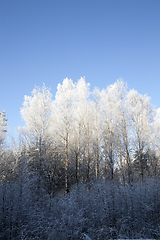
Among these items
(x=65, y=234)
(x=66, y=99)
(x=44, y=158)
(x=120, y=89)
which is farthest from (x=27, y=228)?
(x=120, y=89)

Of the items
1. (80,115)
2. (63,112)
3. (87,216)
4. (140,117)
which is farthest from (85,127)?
(87,216)

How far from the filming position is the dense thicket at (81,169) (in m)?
7.33

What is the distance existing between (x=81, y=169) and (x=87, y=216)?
13953mm

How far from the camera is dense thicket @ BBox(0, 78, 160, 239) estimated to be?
733 centimetres

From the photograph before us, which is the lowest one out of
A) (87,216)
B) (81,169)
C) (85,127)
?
(87,216)

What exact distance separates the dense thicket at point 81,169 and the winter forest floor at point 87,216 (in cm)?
3

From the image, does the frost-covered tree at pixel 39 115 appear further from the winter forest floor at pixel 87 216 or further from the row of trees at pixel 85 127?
the winter forest floor at pixel 87 216

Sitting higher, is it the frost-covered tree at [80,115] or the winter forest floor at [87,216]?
the frost-covered tree at [80,115]

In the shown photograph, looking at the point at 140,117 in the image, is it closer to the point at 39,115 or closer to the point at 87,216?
the point at 39,115

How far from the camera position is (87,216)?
26.9 feet

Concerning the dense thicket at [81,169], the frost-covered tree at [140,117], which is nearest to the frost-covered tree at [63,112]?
the dense thicket at [81,169]

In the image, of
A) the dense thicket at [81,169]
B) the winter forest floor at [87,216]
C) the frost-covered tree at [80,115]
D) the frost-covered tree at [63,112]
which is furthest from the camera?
the frost-covered tree at [80,115]

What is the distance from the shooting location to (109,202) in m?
8.73

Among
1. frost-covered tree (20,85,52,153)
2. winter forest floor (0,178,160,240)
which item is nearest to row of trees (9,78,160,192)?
frost-covered tree (20,85,52,153)
